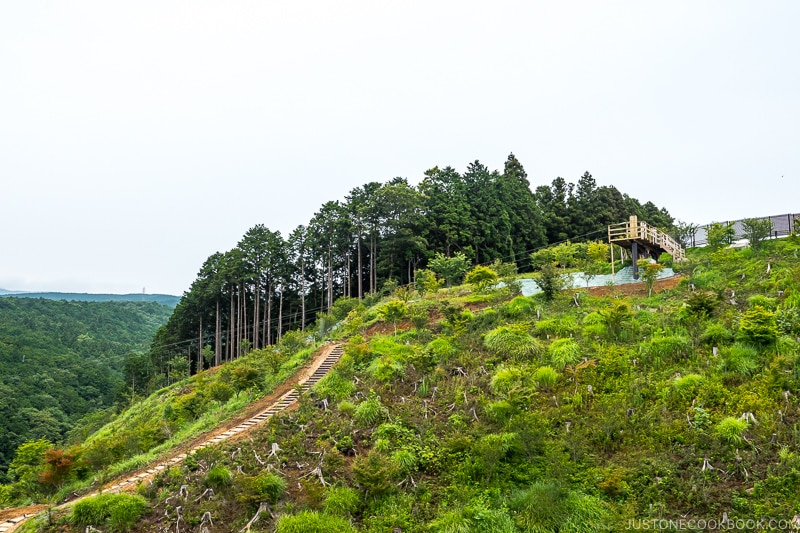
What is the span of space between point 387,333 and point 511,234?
23.3m

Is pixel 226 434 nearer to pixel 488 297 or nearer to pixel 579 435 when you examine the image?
pixel 579 435

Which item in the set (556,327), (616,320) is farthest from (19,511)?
(616,320)

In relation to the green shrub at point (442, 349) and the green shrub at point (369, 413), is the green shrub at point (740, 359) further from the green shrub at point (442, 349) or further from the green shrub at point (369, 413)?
the green shrub at point (369, 413)

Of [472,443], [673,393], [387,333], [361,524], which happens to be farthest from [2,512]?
[673,393]

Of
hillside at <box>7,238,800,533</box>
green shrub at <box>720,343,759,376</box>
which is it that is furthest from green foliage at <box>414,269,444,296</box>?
green shrub at <box>720,343,759,376</box>

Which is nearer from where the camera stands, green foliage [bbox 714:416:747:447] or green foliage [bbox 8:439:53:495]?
green foliage [bbox 714:416:747:447]

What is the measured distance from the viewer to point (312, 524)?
357 inches

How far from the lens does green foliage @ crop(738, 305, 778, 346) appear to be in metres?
12.7

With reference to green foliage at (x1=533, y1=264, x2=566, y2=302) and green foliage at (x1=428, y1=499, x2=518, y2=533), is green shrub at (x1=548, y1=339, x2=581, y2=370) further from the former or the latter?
green foliage at (x1=428, y1=499, x2=518, y2=533)

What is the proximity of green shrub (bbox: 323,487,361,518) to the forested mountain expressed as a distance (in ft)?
106

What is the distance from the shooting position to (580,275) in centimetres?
2250

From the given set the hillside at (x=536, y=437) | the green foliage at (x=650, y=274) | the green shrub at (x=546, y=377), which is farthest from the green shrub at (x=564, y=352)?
the green foliage at (x=650, y=274)

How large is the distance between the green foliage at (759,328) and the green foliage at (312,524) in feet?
34.4

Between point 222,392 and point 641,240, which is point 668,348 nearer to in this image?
point 641,240
